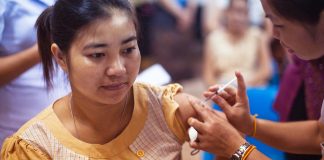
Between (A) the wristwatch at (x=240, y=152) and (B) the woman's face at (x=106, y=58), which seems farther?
(A) the wristwatch at (x=240, y=152)

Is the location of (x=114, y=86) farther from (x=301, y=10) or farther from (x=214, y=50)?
(x=214, y=50)

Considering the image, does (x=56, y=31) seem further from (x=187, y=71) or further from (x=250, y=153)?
→ (x=187, y=71)

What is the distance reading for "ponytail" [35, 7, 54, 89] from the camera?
130 cm

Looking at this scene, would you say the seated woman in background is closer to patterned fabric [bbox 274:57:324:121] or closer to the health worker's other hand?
patterned fabric [bbox 274:57:324:121]

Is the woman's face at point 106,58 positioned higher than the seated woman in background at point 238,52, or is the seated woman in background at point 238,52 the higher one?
the woman's face at point 106,58

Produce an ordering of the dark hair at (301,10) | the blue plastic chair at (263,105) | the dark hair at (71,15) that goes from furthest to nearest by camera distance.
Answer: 1. the blue plastic chair at (263,105)
2. the dark hair at (71,15)
3. the dark hair at (301,10)

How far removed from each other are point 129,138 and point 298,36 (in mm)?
548

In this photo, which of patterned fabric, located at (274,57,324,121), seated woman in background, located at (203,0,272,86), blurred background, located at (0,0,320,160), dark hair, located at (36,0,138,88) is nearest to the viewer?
dark hair, located at (36,0,138,88)

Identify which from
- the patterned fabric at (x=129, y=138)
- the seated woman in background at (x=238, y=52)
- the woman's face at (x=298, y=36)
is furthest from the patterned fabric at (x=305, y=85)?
the seated woman in background at (x=238, y=52)

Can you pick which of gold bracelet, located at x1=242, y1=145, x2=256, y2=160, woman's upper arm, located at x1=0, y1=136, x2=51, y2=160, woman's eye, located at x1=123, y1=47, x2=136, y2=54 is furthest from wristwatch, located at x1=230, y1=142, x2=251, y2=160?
woman's upper arm, located at x1=0, y1=136, x2=51, y2=160

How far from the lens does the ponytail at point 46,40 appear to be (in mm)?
1305

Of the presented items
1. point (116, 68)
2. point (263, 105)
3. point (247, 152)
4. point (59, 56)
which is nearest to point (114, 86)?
point (116, 68)

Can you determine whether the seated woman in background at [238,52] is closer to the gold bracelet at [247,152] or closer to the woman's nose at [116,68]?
the gold bracelet at [247,152]

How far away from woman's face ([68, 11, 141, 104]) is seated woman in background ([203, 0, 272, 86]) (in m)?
2.32
